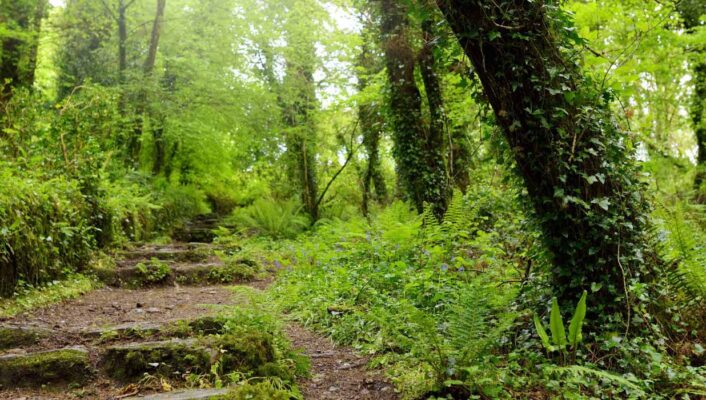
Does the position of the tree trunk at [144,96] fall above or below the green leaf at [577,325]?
above

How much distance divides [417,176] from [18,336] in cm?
590

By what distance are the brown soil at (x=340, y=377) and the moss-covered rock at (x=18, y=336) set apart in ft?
6.64

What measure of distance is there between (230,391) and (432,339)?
1.22 metres

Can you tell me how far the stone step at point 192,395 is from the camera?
2.64 meters

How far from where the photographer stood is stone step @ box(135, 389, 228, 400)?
8.66 feet

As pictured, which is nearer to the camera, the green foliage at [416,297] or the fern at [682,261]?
the green foliage at [416,297]

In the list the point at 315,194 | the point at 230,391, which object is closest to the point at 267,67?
the point at 315,194

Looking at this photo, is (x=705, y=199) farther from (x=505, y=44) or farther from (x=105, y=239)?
(x=105, y=239)

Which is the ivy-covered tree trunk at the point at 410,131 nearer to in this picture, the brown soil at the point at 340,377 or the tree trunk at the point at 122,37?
the brown soil at the point at 340,377

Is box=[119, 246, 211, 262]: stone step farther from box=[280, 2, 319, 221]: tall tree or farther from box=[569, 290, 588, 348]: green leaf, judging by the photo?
box=[569, 290, 588, 348]: green leaf

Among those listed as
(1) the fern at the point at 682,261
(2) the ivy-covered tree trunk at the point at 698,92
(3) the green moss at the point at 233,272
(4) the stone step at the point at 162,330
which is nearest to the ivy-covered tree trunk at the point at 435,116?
(3) the green moss at the point at 233,272

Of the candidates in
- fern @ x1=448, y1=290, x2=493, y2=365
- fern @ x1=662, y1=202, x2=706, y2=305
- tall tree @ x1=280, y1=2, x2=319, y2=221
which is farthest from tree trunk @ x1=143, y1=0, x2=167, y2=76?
fern @ x1=662, y1=202, x2=706, y2=305

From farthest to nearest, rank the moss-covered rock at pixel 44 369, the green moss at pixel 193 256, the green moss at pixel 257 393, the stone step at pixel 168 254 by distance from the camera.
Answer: the green moss at pixel 193 256 → the stone step at pixel 168 254 → the moss-covered rock at pixel 44 369 → the green moss at pixel 257 393

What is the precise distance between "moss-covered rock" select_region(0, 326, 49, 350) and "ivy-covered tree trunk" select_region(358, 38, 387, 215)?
7.68 meters
